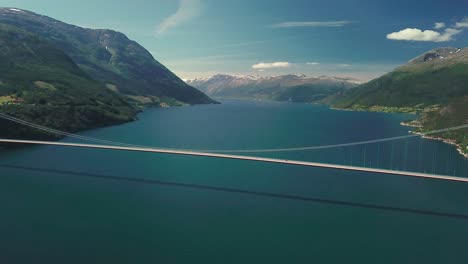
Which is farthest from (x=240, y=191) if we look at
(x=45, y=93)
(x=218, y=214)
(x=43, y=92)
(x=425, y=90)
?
(x=425, y=90)

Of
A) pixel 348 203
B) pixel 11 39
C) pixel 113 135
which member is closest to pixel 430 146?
pixel 348 203

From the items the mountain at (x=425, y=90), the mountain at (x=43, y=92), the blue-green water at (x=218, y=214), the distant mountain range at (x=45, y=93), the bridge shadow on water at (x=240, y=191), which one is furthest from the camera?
the mountain at (x=425, y=90)

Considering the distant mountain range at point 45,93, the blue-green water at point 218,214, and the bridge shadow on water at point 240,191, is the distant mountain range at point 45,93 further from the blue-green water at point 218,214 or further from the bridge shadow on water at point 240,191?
the bridge shadow on water at point 240,191

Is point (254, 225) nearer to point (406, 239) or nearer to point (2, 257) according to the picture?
point (406, 239)

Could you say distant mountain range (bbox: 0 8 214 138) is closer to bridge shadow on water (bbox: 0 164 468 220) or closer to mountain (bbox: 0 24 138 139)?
mountain (bbox: 0 24 138 139)

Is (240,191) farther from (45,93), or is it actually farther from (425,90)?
(425,90)

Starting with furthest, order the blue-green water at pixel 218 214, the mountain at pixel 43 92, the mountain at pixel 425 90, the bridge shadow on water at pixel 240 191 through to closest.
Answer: the mountain at pixel 425 90 < the mountain at pixel 43 92 < the bridge shadow on water at pixel 240 191 < the blue-green water at pixel 218 214

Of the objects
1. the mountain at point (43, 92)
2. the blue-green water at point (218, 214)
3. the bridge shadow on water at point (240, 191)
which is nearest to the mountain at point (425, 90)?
the blue-green water at point (218, 214)
